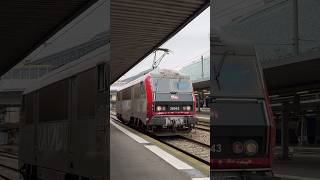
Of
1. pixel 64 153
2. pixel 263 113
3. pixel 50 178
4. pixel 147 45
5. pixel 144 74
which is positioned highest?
pixel 147 45

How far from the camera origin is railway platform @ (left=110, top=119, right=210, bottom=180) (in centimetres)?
141

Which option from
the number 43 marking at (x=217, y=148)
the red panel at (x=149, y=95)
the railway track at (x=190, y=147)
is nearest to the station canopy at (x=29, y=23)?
the red panel at (x=149, y=95)

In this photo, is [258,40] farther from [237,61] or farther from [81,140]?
[81,140]

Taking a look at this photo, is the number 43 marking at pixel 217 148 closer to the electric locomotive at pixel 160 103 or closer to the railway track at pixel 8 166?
the electric locomotive at pixel 160 103

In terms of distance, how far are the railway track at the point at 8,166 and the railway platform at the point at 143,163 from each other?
2.69ft

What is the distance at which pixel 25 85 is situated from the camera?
2.01 metres

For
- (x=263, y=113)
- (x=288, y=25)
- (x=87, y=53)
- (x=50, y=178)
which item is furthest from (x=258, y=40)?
(x=50, y=178)

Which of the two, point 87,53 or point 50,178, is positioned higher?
point 87,53

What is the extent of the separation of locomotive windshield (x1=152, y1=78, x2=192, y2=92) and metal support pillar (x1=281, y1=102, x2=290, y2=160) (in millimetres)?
374

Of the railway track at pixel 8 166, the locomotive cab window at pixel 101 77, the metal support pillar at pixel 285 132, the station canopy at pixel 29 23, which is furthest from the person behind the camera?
the railway track at pixel 8 166

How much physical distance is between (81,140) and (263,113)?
646 millimetres

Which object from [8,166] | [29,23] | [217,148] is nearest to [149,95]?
[217,148]

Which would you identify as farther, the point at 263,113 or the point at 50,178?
the point at 50,178

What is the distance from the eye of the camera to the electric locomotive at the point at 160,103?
1.65 metres
